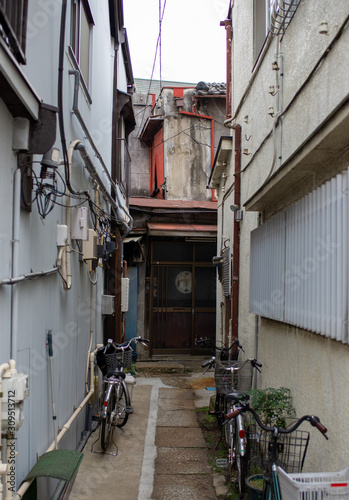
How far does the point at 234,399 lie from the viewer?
5.25 meters

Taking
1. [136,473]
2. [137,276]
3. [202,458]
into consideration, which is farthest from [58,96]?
[137,276]

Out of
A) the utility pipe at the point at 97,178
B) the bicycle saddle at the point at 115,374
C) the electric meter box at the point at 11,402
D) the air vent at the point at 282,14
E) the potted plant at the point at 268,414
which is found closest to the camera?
the electric meter box at the point at 11,402

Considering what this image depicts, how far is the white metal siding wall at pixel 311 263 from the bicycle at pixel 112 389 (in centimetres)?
251

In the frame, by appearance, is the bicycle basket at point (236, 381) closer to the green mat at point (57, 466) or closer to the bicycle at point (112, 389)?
the bicycle at point (112, 389)

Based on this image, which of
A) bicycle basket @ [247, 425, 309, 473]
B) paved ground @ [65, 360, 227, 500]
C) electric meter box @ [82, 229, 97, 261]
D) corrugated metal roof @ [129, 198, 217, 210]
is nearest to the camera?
bicycle basket @ [247, 425, 309, 473]

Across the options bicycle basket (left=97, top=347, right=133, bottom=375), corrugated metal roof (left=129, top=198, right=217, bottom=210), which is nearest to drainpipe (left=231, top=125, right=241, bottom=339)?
bicycle basket (left=97, top=347, right=133, bottom=375)

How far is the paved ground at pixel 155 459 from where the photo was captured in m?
5.39

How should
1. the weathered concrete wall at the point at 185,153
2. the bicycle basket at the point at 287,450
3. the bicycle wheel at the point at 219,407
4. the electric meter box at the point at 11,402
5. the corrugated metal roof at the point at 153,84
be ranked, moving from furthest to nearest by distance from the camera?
the corrugated metal roof at the point at 153,84 < the weathered concrete wall at the point at 185,153 < the bicycle wheel at the point at 219,407 < the bicycle basket at the point at 287,450 < the electric meter box at the point at 11,402

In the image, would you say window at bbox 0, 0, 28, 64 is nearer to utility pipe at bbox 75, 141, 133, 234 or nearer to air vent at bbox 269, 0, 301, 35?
utility pipe at bbox 75, 141, 133, 234

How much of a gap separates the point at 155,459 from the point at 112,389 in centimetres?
116

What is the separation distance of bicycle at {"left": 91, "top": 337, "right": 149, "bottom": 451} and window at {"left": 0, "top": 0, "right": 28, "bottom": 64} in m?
4.78

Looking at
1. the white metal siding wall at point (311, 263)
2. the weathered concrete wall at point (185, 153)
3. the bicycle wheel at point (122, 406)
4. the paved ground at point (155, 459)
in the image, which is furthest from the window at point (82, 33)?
the weathered concrete wall at point (185, 153)

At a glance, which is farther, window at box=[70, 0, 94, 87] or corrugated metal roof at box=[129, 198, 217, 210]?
corrugated metal roof at box=[129, 198, 217, 210]

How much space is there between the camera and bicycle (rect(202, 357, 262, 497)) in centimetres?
503
